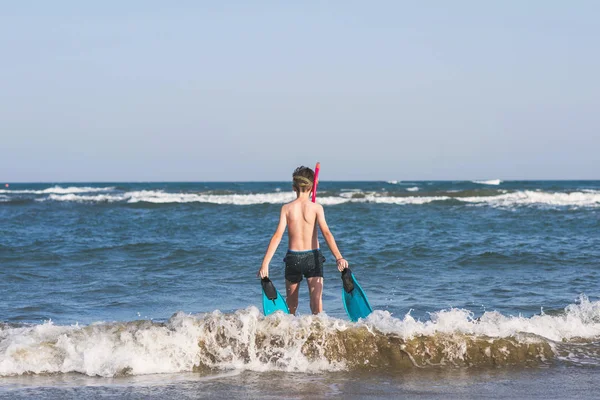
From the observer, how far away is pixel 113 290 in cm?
1003

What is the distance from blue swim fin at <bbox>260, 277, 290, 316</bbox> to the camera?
6301 millimetres

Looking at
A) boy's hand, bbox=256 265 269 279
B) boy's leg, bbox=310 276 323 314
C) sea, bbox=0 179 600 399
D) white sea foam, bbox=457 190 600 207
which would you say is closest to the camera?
sea, bbox=0 179 600 399

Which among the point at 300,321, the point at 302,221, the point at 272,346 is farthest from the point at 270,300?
the point at 302,221

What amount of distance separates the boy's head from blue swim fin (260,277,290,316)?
0.90 meters

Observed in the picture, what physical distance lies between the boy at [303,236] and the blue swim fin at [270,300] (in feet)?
0.50

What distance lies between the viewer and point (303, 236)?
20.8 feet

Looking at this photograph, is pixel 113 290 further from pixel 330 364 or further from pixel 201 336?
pixel 330 364

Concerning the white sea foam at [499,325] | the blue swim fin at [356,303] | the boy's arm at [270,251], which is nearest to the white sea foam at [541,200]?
the white sea foam at [499,325]

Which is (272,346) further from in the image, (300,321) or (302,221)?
(302,221)

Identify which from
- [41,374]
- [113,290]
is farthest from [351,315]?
[113,290]

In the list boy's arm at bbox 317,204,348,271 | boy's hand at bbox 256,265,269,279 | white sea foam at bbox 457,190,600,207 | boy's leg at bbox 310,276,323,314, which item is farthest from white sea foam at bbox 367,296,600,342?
white sea foam at bbox 457,190,600,207

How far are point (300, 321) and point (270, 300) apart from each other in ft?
1.20

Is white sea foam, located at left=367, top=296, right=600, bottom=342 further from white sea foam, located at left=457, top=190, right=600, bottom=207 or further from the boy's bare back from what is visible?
white sea foam, located at left=457, top=190, right=600, bottom=207

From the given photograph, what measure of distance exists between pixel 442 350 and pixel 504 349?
568 mm
